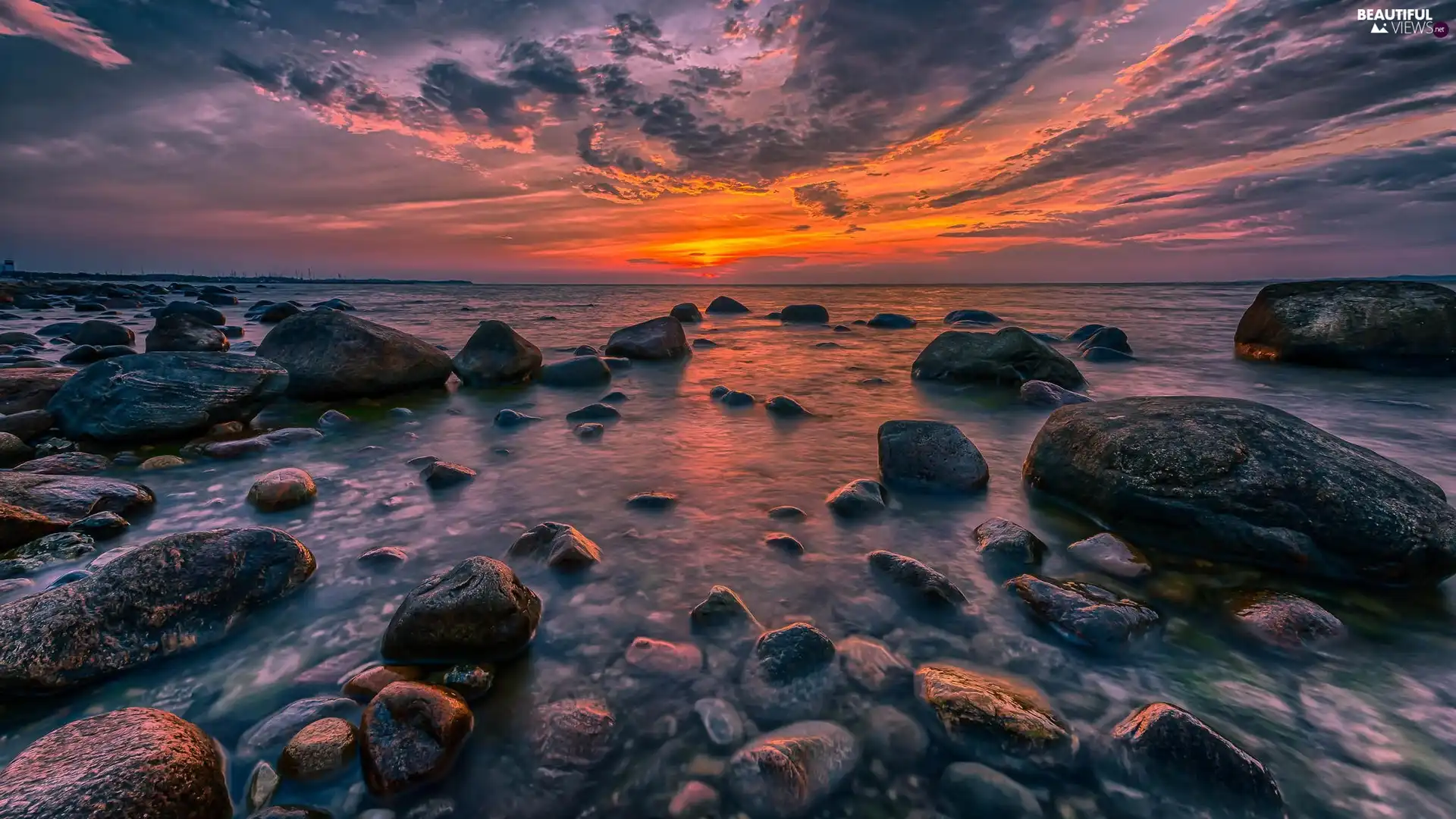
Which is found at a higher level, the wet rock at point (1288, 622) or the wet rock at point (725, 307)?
the wet rock at point (725, 307)

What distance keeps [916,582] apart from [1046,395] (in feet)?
18.1

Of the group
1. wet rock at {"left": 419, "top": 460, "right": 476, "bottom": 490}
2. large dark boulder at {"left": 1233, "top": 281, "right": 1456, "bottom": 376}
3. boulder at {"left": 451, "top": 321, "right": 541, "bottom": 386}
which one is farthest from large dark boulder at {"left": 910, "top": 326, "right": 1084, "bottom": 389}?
wet rock at {"left": 419, "top": 460, "right": 476, "bottom": 490}

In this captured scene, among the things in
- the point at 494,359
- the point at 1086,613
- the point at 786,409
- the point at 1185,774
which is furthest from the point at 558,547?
the point at 494,359

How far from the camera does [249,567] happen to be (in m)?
2.77

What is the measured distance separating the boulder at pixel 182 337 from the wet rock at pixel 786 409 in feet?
34.7

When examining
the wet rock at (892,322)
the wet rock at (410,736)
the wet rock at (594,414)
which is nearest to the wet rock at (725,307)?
the wet rock at (892,322)

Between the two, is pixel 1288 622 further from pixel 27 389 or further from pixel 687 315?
pixel 687 315

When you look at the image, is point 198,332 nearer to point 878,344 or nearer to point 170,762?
point 170,762

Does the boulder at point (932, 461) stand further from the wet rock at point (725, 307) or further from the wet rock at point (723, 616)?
the wet rock at point (725, 307)

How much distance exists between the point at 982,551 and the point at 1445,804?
1.80 m

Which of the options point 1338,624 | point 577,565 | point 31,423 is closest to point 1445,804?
point 1338,624

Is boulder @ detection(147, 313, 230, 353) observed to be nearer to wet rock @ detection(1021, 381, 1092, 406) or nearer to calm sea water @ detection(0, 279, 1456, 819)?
calm sea water @ detection(0, 279, 1456, 819)

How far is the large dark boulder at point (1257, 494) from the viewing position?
119 inches

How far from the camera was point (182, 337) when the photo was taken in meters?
10.3
